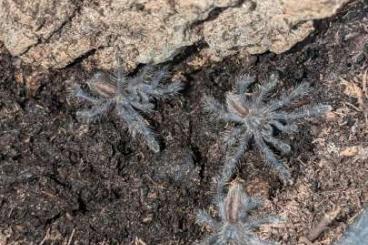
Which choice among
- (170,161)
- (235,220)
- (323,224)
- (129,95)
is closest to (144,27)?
(129,95)

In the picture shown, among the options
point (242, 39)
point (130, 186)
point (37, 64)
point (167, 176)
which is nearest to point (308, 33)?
point (242, 39)

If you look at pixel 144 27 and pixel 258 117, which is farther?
pixel 258 117

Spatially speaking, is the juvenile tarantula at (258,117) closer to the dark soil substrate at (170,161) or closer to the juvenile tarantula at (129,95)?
the dark soil substrate at (170,161)

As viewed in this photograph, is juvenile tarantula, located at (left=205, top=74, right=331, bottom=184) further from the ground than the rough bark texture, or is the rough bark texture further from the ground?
the rough bark texture

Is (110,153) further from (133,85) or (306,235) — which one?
(306,235)

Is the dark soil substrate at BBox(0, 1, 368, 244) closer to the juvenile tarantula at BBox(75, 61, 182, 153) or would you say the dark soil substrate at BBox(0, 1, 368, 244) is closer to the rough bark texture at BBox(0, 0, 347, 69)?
the juvenile tarantula at BBox(75, 61, 182, 153)

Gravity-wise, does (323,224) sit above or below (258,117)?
below

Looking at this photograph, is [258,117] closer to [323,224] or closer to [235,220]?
[235,220]

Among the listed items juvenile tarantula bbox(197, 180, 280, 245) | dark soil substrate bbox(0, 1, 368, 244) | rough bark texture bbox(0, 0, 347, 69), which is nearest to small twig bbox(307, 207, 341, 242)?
dark soil substrate bbox(0, 1, 368, 244)
